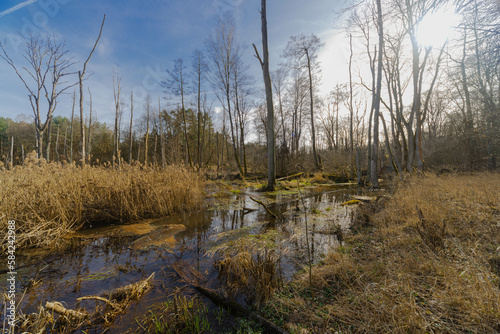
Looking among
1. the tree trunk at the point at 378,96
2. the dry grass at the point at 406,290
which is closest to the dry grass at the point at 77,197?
the dry grass at the point at 406,290

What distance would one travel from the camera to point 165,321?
6.23ft

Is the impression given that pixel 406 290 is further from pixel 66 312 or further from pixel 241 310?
pixel 66 312

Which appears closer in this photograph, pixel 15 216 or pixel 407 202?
pixel 15 216

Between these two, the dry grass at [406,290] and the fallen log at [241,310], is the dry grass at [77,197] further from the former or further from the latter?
the dry grass at [406,290]

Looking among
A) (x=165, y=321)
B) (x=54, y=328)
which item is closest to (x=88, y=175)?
(x=54, y=328)

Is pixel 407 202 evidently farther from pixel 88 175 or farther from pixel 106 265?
pixel 88 175

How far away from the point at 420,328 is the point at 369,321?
35 cm

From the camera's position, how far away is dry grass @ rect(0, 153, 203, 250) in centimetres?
350

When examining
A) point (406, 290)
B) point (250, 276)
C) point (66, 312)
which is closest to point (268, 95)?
point (250, 276)

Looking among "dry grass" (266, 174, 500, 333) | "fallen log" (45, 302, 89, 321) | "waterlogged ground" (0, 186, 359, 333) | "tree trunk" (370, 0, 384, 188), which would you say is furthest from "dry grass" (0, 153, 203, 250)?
"tree trunk" (370, 0, 384, 188)

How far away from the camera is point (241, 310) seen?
201 centimetres

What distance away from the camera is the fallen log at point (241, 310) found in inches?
67.6

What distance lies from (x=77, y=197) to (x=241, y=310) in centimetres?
487

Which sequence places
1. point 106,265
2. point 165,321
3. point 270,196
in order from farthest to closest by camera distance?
point 270,196
point 106,265
point 165,321
